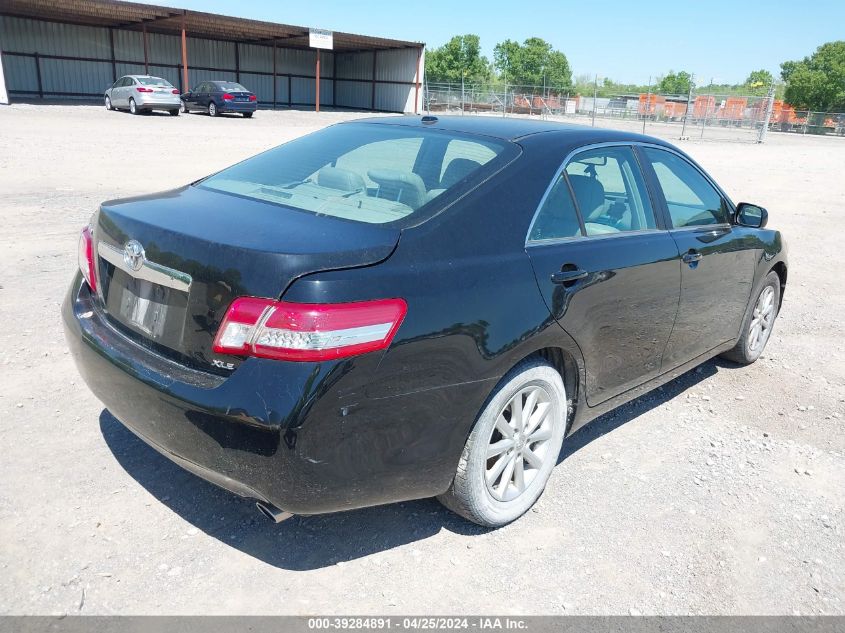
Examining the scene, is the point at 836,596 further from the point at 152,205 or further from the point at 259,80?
the point at 259,80

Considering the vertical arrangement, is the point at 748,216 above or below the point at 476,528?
above

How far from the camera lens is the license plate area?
2.41 meters

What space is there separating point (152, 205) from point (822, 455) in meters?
3.68

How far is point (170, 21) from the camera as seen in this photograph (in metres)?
33.6

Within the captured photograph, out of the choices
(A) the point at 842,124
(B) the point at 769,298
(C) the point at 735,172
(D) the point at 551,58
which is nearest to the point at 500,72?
Result: (D) the point at 551,58

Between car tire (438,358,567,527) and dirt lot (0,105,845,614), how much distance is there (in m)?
0.16

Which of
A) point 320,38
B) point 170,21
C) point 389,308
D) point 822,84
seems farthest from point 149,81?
point 822,84

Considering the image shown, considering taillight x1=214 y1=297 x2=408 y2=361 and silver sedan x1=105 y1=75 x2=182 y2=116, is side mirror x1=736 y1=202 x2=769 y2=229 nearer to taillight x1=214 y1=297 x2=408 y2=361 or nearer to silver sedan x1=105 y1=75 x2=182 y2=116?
taillight x1=214 y1=297 x2=408 y2=361

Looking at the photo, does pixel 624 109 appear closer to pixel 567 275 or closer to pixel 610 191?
pixel 610 191

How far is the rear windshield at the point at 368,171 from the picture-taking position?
108 inches

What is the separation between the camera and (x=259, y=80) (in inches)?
1768

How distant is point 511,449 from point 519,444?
0.15ft

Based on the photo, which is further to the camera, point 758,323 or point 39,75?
point 39,75

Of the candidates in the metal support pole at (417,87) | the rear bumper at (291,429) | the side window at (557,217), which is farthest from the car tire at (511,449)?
the metal support pole at (417,87)
